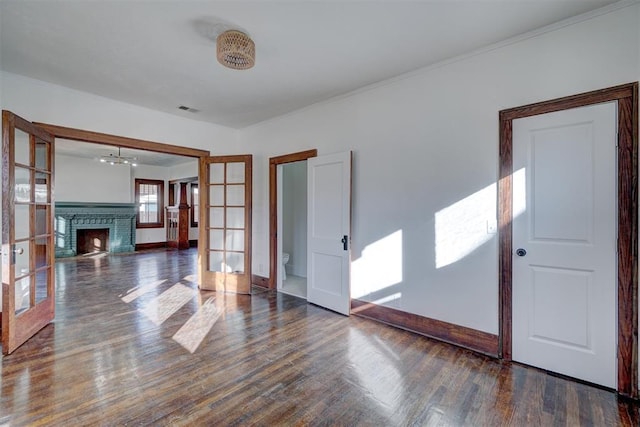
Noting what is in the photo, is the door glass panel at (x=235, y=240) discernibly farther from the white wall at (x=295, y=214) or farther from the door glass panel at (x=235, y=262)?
the white wall at (x=295, y=214)

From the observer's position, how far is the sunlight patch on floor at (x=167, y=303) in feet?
11.6

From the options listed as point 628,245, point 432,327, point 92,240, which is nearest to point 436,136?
point 628,245

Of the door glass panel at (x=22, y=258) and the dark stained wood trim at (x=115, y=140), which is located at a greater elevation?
the dark stained wood trim at (x=115, y=140)

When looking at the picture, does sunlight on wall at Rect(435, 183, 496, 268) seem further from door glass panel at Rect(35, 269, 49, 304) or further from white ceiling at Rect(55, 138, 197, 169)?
white ceiling at Rect(55, 138, 197, 169)

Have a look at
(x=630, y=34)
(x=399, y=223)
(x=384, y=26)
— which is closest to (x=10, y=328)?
(x=399, y=223)

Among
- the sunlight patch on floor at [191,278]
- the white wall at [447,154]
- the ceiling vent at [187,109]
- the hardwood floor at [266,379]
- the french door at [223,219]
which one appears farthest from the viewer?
the sunlight patch on floor at [191,278]

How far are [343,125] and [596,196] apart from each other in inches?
101

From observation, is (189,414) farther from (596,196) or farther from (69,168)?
(69,168)

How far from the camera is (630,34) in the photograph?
6.81 ft

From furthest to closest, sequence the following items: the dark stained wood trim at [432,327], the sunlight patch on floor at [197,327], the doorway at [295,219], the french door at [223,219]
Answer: the doorway at [295,219] < the french door at [223,219] < the sunlight patch on floor at [197,327] < the dark stained wood trim at [432,327]

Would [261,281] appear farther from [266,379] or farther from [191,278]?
[266,379]

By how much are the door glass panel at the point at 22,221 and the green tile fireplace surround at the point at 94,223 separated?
6147 mm

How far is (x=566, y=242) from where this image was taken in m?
2.32

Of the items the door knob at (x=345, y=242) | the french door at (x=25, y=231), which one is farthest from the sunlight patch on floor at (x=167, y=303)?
the door knob at (x=345, y=242)
